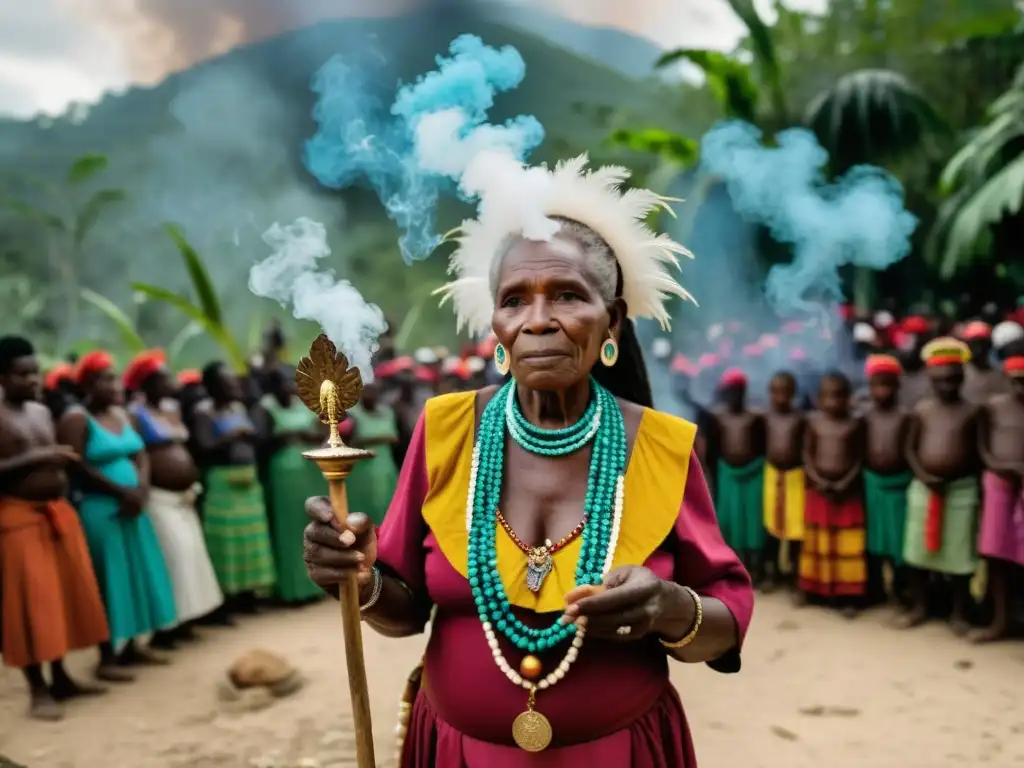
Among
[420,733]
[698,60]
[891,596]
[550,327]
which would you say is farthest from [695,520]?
[698,60]

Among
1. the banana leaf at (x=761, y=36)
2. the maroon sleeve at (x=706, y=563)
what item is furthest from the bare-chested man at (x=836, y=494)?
the banana leaf at (x=761, y=36)

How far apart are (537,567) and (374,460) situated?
675cm

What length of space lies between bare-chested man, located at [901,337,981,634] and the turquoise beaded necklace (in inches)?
207

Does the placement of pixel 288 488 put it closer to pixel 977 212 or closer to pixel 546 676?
pixel 546 676

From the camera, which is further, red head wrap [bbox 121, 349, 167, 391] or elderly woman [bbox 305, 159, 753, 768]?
red head wrap [bbox 121, 349, 167, 391]

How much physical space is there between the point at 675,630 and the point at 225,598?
6.99m

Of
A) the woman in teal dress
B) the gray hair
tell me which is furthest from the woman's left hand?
the woman in teal dress

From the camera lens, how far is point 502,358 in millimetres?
2248

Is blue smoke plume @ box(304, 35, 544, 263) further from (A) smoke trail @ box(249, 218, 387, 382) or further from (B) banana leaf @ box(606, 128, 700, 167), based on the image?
(B) banana leaf @ box(606, 128, 700, 167)

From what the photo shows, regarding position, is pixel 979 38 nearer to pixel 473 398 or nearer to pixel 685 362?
pixel 685 362

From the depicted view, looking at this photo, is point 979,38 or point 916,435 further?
point 979,38

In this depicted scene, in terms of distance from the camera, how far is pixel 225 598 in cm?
813

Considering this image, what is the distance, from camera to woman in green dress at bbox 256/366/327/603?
826 centimetres

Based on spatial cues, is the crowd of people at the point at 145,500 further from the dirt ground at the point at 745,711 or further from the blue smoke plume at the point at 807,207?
the blue smoke plume at the point at 807,207
